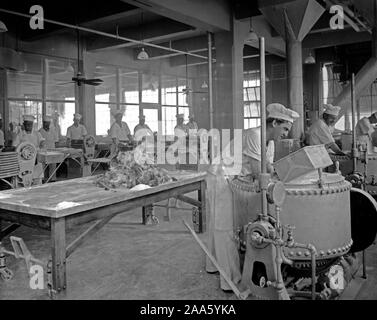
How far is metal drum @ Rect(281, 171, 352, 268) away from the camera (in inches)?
98.7

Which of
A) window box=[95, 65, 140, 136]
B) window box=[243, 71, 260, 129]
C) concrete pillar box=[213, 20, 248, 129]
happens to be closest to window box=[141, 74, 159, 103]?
window box=[95, 65, 140, 136]

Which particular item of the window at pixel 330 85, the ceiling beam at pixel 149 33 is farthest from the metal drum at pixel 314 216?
the window at pixel 330 85

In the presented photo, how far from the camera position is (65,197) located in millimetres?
3129

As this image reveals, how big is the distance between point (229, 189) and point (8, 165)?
2938 millimetres

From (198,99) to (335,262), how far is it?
15.5 m

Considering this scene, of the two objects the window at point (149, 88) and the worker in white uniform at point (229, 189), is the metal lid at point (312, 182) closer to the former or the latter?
the worker in white uniform at point (229, 189)

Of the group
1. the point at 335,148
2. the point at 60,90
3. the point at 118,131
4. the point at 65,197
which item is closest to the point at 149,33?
the point at 118,131

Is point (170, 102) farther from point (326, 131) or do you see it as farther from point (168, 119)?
point (326, 131)

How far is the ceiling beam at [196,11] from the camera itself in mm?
7227

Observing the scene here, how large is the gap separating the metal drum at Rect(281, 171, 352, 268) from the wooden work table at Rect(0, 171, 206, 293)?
4.47 feet

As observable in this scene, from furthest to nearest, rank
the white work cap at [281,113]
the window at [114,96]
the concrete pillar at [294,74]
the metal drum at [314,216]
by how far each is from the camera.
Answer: the window at [114,96] → the concrete pillar at [294,74] → the white work cap at [281,113] → the metal drum at [314,216]

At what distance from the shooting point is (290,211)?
2.51 meters

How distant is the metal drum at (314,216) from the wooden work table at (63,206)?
1.36 meters
